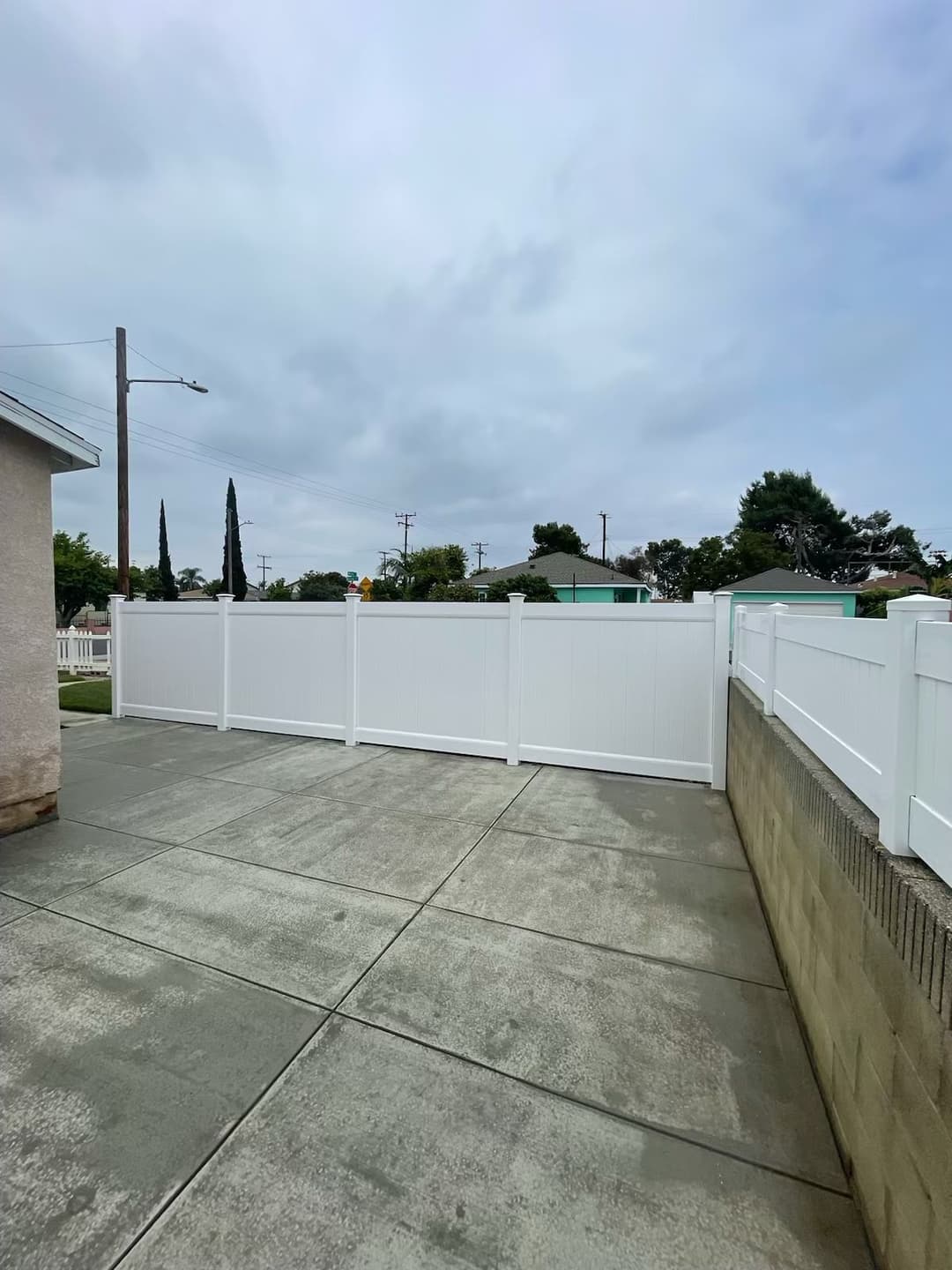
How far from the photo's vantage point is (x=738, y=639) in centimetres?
541

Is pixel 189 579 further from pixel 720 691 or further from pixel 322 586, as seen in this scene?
pixel 720 691

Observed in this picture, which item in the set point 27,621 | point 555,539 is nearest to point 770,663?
point 27,621

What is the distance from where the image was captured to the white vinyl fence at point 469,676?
18.4 feet

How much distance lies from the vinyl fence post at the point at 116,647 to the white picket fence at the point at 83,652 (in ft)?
23.2

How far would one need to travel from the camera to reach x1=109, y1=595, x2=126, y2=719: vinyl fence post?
862 centimetres

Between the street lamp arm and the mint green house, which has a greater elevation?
the street lamp arm

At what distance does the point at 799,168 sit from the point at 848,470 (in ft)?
124

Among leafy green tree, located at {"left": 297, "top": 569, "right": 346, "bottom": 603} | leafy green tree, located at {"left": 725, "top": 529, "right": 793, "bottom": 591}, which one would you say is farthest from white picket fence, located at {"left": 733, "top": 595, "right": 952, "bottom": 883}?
leafy green tree, located at {"left": 725, "top": 529, "right": 793, "bottom": 591}

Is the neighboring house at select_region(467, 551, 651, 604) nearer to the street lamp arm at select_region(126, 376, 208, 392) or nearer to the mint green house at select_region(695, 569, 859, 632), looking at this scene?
the mint green house at select_region(695, 569, 859, 632)

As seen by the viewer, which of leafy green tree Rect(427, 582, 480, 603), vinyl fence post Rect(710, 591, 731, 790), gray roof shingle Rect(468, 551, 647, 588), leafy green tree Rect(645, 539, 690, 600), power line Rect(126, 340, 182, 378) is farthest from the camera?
leafy green tree Rect(645, 539, 690, 600)

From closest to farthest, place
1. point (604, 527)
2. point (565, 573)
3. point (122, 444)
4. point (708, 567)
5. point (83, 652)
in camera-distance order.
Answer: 1. point (122, 444)
2. point (83, 652)
3. point (565, 573)
4. point (708, 567)
5. point (604, 527)

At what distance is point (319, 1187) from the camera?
1.58m

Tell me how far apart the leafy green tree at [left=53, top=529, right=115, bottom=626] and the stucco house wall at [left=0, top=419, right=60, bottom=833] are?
93.4 ft

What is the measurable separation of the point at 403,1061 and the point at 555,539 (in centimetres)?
4744
